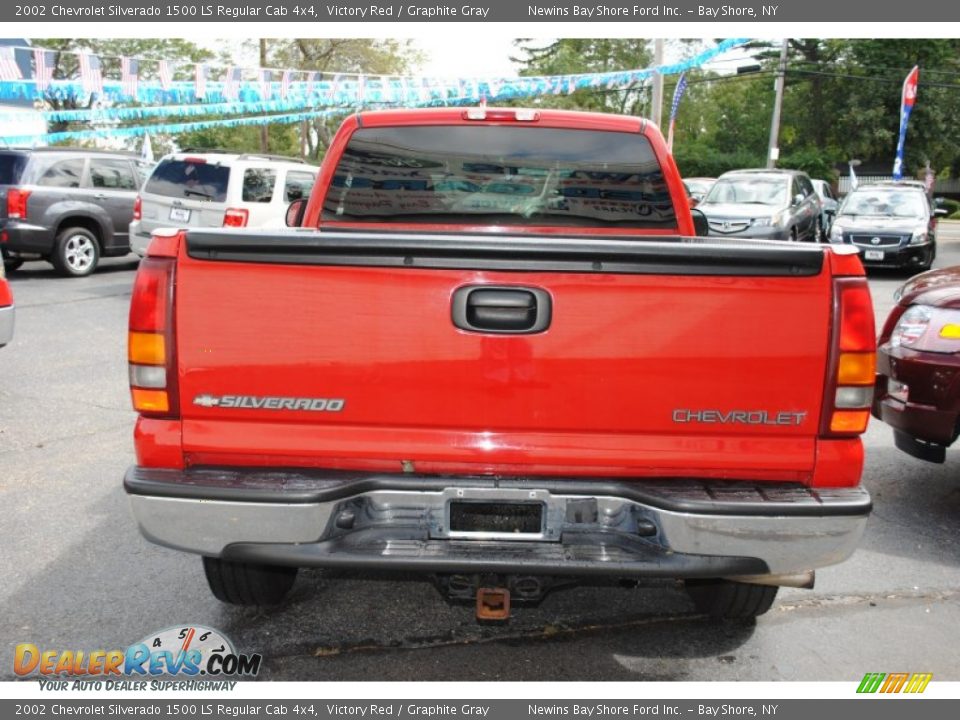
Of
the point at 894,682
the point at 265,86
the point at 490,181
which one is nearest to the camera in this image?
the point at 894,682

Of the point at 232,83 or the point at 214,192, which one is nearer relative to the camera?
the point at 214,192

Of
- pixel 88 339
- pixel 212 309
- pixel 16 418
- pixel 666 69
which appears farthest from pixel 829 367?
pixel 666 69

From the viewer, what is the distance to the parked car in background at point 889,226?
14.6 meters

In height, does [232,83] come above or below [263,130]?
above

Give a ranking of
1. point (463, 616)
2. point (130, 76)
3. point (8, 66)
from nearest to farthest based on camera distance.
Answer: point (463, 616) → point (8, 66) → point (130, 76)

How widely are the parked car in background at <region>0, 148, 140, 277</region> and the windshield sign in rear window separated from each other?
34.2 ft

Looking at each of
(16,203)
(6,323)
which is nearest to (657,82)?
(16,203)

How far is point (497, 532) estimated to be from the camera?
2.62 meters

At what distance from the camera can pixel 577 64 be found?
44781 mm

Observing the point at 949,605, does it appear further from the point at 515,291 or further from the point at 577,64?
the point at 577,64

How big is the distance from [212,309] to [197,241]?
0.21 metres

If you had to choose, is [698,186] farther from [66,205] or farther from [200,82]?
[66,205]

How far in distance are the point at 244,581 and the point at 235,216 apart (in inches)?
334

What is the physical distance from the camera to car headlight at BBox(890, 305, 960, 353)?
4.37 metres
